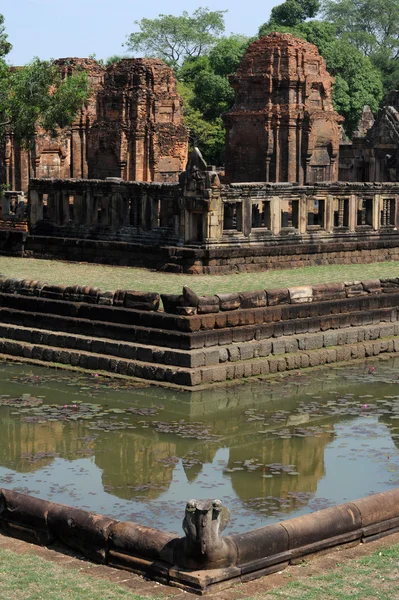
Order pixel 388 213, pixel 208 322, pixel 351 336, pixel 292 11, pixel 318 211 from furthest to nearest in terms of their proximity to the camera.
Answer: pixel 292 11, pixel 388 213, pixel 318 211, pixel 351 336, pixel 208 322

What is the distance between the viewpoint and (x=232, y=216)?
23.1m

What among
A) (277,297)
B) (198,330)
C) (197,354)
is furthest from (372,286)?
(197,354)

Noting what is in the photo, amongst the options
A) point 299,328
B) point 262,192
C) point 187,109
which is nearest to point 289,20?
point 187,109

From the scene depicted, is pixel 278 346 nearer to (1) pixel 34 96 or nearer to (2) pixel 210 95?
(1) pixel 34 96

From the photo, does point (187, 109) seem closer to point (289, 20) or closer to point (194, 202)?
point (289, 20)

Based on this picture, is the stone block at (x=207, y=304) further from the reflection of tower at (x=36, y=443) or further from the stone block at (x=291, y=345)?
the reflection of tower at (x=36, y=443)

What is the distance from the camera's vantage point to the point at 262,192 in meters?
22.3

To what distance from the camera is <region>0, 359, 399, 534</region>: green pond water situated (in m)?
9.88

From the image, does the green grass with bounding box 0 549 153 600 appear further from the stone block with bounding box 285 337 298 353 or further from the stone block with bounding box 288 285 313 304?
the stone block with bounding box 288 285 313 304

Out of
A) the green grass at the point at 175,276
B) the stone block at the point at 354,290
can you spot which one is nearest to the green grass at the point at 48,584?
the stone block at the point at 354,290

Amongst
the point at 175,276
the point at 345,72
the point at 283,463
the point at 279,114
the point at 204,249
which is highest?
the point at 345,72

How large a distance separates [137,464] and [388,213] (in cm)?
1486

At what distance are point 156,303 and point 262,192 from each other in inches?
291

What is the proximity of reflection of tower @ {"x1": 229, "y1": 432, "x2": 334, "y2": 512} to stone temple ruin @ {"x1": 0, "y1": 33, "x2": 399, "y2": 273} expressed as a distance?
9399 mm
